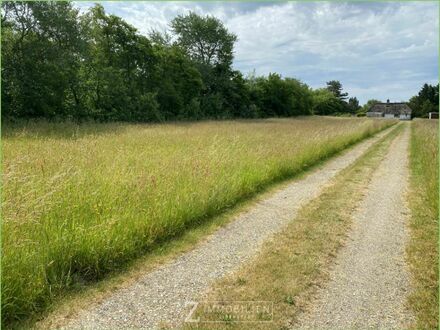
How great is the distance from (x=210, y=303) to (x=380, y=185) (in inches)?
289

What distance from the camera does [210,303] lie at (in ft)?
10.7

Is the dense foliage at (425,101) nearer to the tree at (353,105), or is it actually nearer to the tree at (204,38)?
the tree at (353,105)

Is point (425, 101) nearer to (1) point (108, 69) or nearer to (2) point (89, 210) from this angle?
(1) point (108, 69)

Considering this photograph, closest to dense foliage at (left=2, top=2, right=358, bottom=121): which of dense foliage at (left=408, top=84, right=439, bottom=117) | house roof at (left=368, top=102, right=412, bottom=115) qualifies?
dense foliage at (left=408, top=84, right=439, bottom=117)

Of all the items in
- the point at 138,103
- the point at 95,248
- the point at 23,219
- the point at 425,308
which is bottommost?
the point at 425,308

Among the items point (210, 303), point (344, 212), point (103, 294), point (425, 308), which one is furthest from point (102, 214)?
point (344, 212)

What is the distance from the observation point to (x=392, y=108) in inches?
3866

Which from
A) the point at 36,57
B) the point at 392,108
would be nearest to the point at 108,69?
the point at 36,57

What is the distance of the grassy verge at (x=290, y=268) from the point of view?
3.19 metres

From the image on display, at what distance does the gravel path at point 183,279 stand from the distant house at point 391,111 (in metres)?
98.8

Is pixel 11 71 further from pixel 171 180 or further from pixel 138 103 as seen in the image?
pixel 171 180

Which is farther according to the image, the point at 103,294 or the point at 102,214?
the point at 102,214

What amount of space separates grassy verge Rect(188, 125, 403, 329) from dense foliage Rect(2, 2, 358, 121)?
58.3ft

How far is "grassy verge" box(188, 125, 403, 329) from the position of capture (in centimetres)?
319
